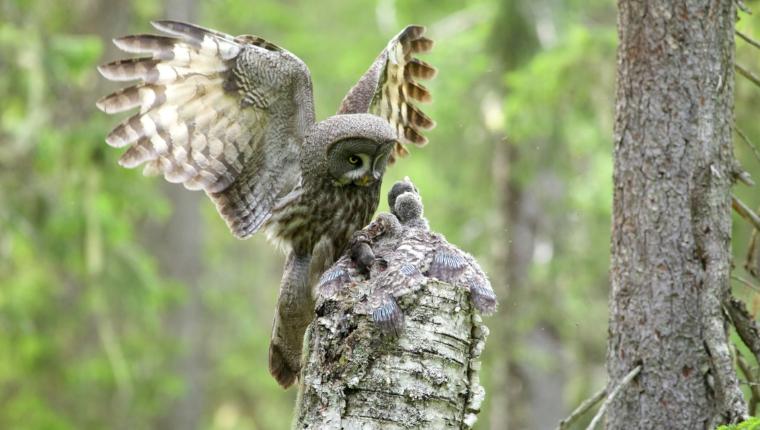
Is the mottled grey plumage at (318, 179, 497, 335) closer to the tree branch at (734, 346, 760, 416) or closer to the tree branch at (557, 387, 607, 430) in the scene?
the tree branch at (557, 387, 607, 430)

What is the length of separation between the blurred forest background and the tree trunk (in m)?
2.42

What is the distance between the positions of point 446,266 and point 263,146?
1936 millimetres

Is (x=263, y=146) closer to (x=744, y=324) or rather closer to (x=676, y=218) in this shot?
(x=676, y=218)

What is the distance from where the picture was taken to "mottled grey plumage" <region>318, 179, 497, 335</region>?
3.42 meters

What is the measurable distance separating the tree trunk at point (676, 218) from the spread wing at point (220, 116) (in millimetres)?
1920

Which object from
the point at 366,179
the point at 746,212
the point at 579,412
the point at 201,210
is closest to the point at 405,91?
the point at 366,179

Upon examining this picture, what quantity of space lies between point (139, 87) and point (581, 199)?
7.48 meters

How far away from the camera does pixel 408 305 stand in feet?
11.2

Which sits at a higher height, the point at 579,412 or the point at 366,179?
the point at 366,179

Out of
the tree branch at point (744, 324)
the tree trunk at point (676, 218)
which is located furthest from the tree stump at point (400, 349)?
the tree branch at point (744, 324)

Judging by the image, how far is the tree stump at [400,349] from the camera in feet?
10.9

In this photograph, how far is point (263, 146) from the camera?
17.3 ft

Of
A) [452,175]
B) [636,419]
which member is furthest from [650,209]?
[452,175]

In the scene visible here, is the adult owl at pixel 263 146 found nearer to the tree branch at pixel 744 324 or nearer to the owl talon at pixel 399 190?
the owl talon at pixel 399 190
